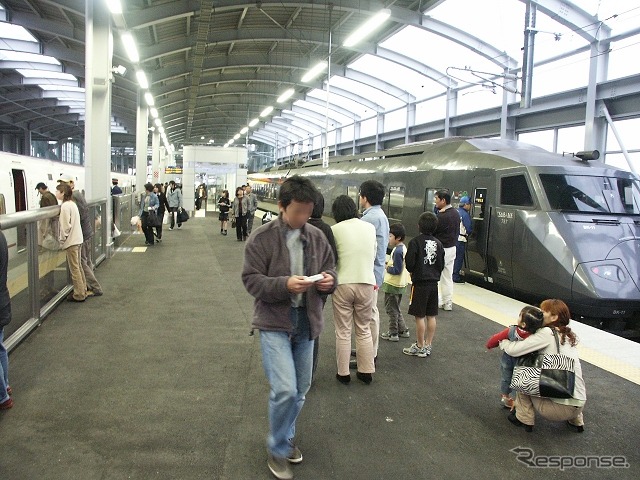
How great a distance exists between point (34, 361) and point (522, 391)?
449 cm

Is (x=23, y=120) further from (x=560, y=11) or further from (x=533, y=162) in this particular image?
(x=533, y=162)

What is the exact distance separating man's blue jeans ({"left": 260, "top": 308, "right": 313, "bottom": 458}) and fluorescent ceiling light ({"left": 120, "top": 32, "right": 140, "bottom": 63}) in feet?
46.7

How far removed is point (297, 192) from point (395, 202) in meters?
10.1

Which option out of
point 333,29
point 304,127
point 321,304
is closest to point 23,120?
point 304,127

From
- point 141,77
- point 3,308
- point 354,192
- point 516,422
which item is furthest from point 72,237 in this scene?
point 141,77

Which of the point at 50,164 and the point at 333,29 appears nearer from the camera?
the point at 50,164

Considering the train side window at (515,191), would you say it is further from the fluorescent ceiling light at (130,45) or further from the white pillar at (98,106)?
the fluorescent ceiling light at (130,45)

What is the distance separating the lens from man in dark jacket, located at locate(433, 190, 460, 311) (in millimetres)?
7438

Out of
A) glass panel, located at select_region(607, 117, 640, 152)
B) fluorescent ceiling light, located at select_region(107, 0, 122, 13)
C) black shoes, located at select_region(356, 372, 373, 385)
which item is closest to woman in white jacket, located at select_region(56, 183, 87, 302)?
black shoes, located at select_region(356, 372, 373, 385)

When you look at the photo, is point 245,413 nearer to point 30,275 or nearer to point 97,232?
point 30,275

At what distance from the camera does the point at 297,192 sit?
3.25 m

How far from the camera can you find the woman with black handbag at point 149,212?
14.7 m

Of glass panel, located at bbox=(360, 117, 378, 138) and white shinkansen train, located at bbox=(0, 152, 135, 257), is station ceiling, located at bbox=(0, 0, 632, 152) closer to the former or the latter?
glass panel, located at bbox=(360, 117, 378, 138)

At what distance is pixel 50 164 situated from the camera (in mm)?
16609
